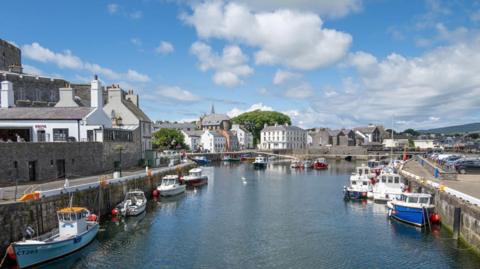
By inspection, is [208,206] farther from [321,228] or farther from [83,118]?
[83,118]

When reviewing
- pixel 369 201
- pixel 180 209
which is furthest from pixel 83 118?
pixel 369 201

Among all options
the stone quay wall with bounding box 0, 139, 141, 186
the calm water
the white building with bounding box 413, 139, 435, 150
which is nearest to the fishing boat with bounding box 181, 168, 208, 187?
the stone quay wall with bounding box 0, 139, 141, 186

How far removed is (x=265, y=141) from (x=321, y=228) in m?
139

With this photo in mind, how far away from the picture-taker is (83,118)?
141 feet

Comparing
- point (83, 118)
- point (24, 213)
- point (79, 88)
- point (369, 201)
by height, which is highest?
point (79, 88)

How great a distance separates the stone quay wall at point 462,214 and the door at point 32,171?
34.9 meters

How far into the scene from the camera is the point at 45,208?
26.1 metres

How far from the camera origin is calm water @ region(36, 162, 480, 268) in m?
23.9

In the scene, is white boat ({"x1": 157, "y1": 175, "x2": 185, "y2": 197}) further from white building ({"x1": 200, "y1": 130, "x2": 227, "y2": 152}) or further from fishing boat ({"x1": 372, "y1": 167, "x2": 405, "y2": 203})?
white building ({"x1": 200, "y1": 130, "x2": 227, "y2": 152})

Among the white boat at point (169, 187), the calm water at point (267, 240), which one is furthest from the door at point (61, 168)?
the white boat at point (169, 187)

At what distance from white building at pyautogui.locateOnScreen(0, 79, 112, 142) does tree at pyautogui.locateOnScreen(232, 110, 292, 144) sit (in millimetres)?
142409

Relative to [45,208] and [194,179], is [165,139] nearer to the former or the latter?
[194,179]

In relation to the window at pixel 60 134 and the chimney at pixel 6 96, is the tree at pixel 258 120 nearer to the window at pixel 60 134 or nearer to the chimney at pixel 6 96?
the chimney at pixel 6 96

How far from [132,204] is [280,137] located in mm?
132639
